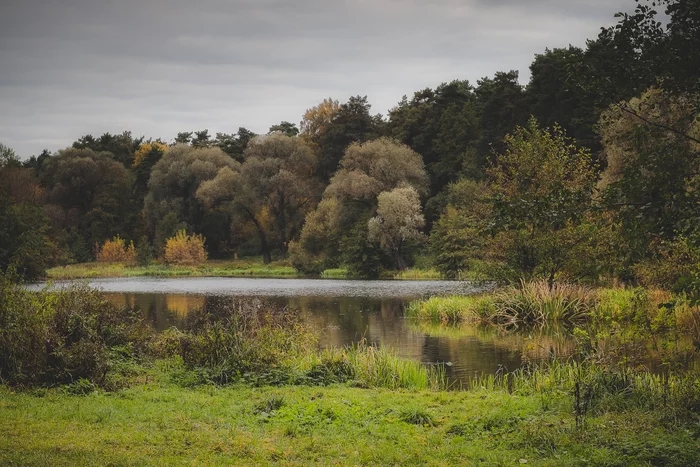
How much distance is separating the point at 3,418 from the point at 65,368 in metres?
2.76

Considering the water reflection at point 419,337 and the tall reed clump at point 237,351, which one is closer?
the tall reed clump at point 237,351

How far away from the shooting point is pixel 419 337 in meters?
21.0

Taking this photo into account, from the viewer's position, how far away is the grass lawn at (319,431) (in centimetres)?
689

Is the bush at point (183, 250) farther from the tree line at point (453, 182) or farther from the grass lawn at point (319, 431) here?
the grass lawn at point (319, 431)

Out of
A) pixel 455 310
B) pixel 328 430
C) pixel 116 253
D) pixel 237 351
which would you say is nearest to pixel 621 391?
pixel 328 430

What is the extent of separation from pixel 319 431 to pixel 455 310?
1825 centimetres

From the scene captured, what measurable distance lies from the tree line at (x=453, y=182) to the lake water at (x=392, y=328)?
3.34 metres

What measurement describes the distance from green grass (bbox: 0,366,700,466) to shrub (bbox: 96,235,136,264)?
2694 inches

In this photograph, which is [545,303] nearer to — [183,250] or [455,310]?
[455,310]

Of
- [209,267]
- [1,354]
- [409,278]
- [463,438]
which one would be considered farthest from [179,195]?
[463,438]

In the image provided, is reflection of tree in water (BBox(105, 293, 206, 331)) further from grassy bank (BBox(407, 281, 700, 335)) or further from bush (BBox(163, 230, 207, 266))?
bush (BBox(163, 230, 207, 266))

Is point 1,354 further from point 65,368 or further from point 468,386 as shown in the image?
point 468,386

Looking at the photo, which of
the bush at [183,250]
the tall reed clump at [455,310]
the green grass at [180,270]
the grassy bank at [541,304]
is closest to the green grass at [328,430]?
the grassy bank at [541,304]

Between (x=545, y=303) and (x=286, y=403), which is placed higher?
(x=286, y=403)
